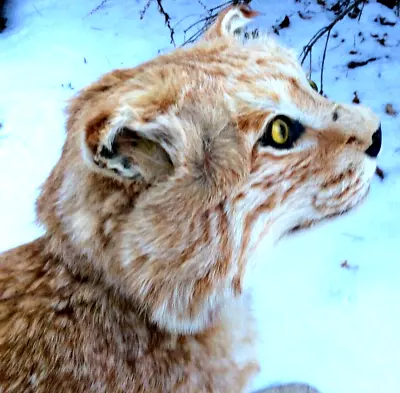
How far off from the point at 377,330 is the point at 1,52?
397 centimetres

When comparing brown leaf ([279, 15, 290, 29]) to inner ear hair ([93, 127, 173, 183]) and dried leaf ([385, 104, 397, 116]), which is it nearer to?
dried leaf ([385, 104, 397, 116])

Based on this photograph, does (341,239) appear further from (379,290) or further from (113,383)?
(113,383)

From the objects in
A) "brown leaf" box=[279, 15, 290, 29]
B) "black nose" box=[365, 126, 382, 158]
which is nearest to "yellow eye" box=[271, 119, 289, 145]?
"black nose" box=[365, 126, 382, 158]

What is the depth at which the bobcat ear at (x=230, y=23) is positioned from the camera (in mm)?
2459

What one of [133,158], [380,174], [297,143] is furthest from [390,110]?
[133,158]

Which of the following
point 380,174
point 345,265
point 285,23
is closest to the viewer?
point 345,265

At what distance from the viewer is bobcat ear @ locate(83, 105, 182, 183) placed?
165 centimetres

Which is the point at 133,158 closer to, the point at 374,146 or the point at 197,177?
the point at 197,177

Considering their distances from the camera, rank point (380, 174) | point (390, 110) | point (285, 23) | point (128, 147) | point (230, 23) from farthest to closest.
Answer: point (285, 23), point (390, 110), point (380, 174), point (230, 23), point (128, 147)

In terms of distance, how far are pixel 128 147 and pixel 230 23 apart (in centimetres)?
98

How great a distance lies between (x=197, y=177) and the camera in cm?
193

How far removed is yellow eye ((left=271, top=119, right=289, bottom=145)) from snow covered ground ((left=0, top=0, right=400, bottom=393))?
38cm

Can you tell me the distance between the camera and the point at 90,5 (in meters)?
6.05

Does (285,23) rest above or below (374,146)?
below
